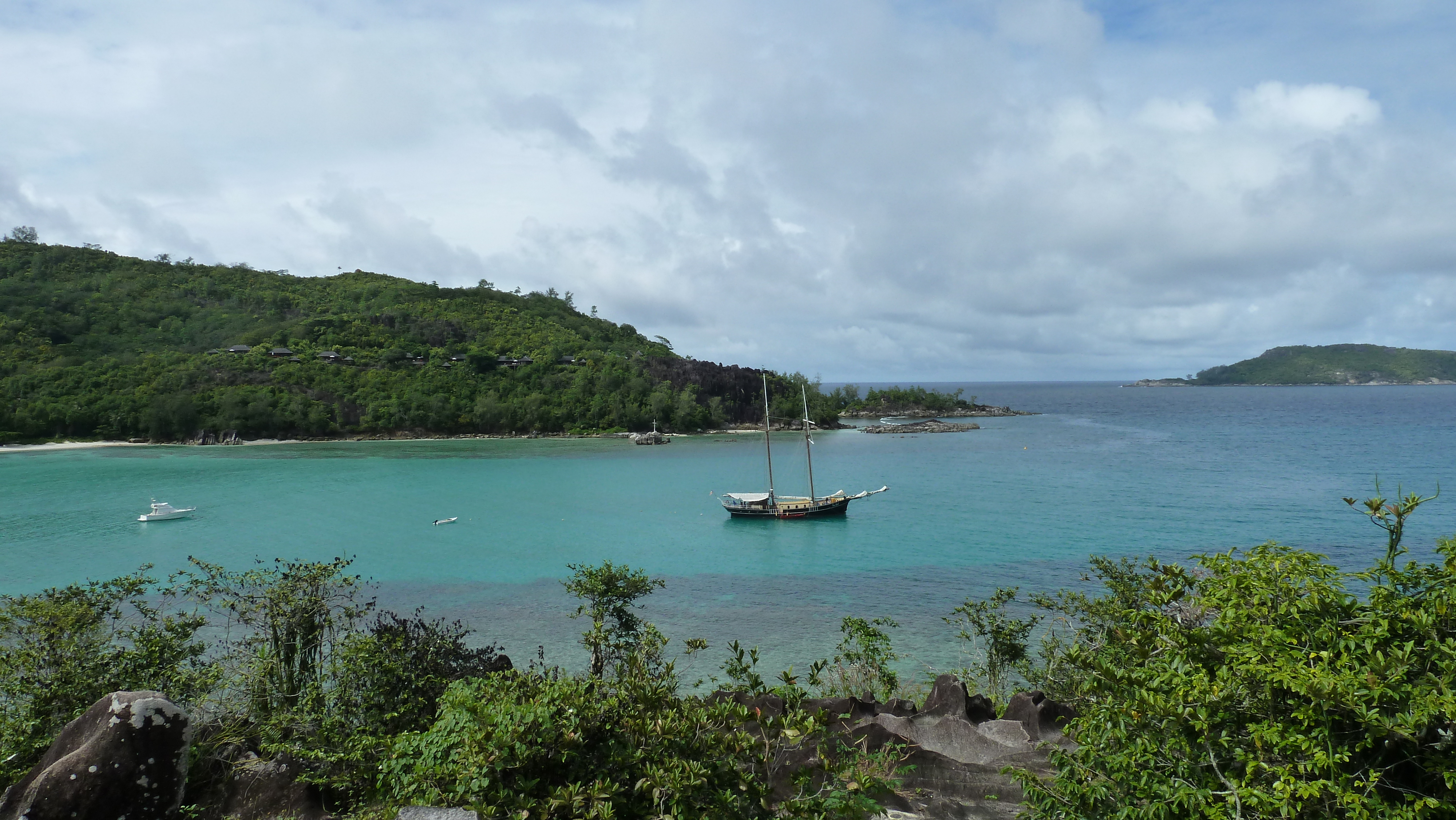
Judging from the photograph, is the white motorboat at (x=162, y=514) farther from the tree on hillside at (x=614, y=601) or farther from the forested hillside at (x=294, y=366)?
the forested hillside at (x=294, y=366)

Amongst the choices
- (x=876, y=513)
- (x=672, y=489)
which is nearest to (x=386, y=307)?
(x=672, y=489)

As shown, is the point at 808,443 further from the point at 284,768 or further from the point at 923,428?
the point at 923,428

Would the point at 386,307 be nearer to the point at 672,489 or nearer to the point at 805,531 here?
the point at 672,489

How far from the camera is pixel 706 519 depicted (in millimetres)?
29984

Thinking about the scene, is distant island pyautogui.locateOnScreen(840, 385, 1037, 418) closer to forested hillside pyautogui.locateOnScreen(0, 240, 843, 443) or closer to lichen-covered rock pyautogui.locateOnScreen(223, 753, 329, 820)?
forested hillside pyautogui.locateOnScreen(0, 240, 843, 443)

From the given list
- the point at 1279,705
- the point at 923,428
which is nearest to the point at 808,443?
the point at 1279,705

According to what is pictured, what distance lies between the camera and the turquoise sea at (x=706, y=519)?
17.7m

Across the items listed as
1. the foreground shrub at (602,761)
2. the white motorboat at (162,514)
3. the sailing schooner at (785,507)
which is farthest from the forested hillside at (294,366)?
the foreground shrub at (602,761)

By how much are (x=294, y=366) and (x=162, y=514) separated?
4323cm

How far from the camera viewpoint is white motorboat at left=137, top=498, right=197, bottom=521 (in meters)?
27.4

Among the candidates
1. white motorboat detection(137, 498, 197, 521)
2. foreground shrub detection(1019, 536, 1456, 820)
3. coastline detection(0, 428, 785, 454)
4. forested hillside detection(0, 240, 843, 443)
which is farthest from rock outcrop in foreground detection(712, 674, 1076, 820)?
forested hillside detection(0, 240, 843, 443)

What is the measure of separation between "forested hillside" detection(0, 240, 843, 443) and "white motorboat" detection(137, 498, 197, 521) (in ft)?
112

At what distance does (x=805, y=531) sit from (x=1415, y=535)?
66.6 feet

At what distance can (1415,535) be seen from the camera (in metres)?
24.3
